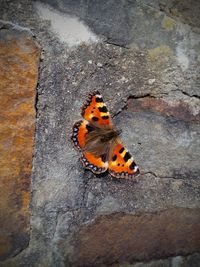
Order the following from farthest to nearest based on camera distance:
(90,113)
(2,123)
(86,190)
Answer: (90,113) < (86,190) < (2,123)

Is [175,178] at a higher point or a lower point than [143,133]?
lower

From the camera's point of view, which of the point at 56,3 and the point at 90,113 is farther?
the point at 90,113

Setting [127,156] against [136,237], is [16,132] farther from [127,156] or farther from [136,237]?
[136,237]

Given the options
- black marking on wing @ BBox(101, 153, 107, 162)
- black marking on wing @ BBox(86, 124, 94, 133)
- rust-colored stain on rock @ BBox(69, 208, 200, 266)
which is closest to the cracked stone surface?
rust-colored stain on rock @ BBox(69, 208, 200, 266)

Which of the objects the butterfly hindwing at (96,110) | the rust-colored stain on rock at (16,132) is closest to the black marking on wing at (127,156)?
the butterfly hindwing at (96,110)

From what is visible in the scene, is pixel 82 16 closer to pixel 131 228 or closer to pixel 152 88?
pixel 152 88

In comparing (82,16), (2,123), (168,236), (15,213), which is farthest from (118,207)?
(82,16)

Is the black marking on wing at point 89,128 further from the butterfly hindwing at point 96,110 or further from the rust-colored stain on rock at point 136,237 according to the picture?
the rust-colored stain on rock at point 136,237

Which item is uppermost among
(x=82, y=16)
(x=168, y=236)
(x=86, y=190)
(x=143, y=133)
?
(x=82, y=16)
